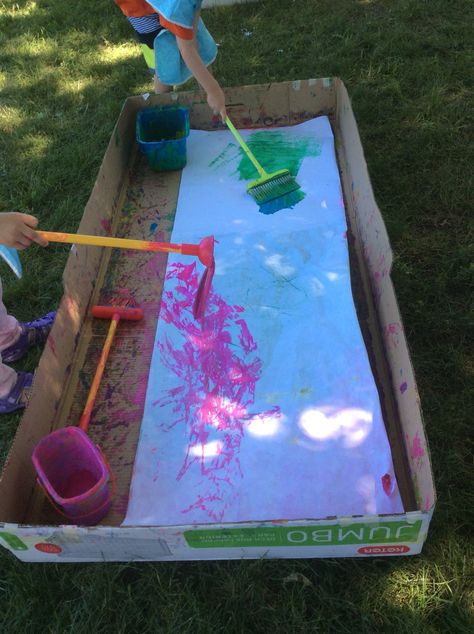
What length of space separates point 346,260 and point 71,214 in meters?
1.39

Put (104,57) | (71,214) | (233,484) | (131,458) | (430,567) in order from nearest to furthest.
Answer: (430,567) < (233,484) < (131,458) < (71,214) < (104,57)

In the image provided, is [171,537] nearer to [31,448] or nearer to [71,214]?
[31,448]

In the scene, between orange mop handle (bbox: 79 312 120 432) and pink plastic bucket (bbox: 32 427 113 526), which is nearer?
pink plastic bucket (bbox: 32 427 113 526)

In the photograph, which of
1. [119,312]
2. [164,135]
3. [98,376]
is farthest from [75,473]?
[164,135]

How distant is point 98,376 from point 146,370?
6.7 inches

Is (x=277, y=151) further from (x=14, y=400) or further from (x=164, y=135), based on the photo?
(x=14, y=400)

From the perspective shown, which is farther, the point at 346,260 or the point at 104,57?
the point at 104,57

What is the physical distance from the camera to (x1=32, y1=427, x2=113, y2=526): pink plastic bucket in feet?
4.90

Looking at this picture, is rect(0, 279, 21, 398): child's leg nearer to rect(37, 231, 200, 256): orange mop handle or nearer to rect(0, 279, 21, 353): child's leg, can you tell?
rect(0, 279, 21, 353): child's leg

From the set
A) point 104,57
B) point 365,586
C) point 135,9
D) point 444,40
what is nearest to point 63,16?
point 104,57

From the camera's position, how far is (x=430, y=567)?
1.45m

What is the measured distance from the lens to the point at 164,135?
289cm

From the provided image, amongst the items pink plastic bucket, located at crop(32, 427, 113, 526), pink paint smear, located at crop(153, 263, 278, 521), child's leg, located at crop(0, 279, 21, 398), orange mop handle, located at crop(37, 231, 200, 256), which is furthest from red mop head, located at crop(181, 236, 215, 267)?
child's leg, located at crop(0, 279, 21, 398)

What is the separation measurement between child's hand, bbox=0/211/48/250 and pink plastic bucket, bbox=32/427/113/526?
575 millimetres
